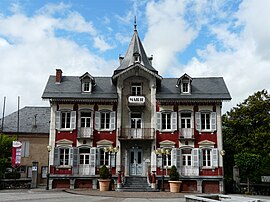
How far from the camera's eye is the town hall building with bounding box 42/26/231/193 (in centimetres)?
2762

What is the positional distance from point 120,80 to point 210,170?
34.2ft

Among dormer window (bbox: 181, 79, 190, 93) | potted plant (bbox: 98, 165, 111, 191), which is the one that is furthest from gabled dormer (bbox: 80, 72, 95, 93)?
dormer window (bbox: 181, 79, 190, 93)

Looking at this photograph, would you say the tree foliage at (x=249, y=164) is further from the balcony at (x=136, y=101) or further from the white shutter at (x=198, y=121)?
the balcony at (x=136, y=101)

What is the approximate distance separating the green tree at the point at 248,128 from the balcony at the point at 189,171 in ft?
12.7

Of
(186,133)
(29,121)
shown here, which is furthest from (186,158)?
(29,121)

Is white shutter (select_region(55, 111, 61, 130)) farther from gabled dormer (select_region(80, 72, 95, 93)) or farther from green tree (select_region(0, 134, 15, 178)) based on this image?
green tree (select_region(0, 134, 15, 178))

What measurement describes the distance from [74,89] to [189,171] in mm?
11730

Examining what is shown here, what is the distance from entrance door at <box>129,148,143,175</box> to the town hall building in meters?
0.08

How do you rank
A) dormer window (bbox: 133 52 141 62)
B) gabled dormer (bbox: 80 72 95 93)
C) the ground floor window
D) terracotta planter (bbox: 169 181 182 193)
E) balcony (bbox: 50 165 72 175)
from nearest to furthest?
terracotta planter (bbox: 169 181 182 193) < balcony (bbox: 50 165 72 175) < the ground floor window < gabled dormer (bbox: 80 72 95 93) < dormer window (bbox: 133 52 141 62)

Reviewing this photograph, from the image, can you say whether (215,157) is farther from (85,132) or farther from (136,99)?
(85,132)

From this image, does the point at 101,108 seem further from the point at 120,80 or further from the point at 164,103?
the point at 164,103

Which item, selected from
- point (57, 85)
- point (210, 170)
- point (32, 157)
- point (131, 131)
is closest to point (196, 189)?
point (210, 170)

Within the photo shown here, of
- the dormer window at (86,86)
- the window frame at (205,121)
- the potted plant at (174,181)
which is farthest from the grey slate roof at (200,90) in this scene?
the potted plant at (174,181)

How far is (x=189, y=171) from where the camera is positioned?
27.6 m
